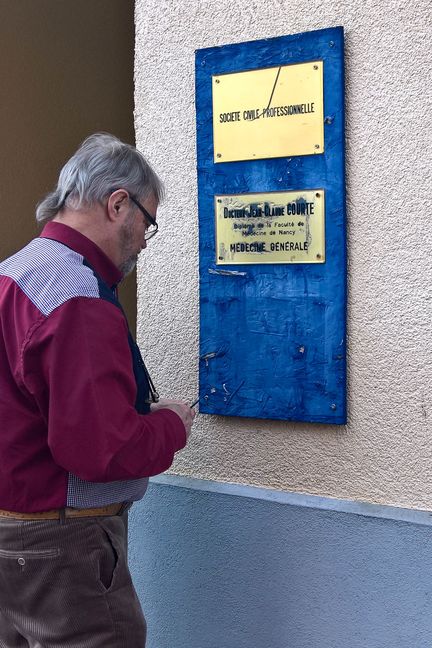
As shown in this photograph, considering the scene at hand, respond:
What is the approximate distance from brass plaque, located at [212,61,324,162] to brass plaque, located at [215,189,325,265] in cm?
16

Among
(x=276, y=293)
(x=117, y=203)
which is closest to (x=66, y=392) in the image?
(x=117, y=203)

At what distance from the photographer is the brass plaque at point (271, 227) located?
3.09 meters

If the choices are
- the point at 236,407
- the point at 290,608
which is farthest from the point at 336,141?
the point at 290,608

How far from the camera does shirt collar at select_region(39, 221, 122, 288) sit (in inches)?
101

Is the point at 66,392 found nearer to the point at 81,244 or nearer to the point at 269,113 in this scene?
the point at 81,244

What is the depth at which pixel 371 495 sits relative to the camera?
10.0ft

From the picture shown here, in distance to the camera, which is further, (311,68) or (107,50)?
(107,50)

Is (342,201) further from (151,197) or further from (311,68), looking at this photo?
(151,197)

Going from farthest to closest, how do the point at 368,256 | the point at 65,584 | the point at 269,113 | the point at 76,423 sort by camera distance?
the point at 269,113 < the point at 368,256 < the point at 65,584 < the point at 76,423

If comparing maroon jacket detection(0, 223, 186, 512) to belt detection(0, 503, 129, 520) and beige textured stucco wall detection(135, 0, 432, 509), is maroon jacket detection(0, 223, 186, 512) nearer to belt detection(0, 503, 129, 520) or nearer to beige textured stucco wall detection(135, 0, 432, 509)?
belt detection(0, 503, 129, 520)

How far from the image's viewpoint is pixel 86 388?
7.52 feet

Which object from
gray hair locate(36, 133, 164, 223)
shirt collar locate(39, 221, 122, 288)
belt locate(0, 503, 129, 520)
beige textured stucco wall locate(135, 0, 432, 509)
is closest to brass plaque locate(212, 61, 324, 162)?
beige textured stucco wall locate(135, 0, 432, 509)

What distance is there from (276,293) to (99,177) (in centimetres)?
86

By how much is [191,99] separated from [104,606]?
6.21 ft
